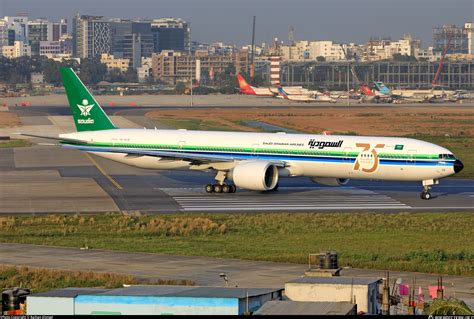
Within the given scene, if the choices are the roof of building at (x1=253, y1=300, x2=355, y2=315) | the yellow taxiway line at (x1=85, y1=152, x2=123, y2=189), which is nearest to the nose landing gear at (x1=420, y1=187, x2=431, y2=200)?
the yellow taxiway line at (x1=85, y1=152, x2=123, y2=189)

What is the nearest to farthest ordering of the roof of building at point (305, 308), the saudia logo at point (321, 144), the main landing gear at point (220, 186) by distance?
the roof of building at point (305, 308), the saudia logo at point (321, 144), the main landing gear at point (220, 186)

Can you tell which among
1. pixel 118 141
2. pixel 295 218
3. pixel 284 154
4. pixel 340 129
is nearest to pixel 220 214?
pixel 295 218

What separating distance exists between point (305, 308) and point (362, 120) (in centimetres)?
12402

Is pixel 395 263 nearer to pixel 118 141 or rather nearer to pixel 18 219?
pixel 18 219

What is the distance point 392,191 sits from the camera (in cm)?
6875

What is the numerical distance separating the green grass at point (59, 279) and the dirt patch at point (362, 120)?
3262 inches

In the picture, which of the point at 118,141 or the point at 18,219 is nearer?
the point at 18,219

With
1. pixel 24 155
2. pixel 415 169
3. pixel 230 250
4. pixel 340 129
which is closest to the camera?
pixel 230 250

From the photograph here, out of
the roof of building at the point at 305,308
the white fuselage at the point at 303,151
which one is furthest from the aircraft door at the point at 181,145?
the roof of building at the point at 305,308

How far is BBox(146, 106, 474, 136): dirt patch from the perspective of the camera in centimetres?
12594

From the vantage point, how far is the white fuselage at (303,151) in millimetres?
62312

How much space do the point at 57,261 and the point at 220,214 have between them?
627 inches

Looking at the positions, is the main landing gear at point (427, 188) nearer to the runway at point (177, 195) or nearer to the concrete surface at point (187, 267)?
the runway at point (177, 195)

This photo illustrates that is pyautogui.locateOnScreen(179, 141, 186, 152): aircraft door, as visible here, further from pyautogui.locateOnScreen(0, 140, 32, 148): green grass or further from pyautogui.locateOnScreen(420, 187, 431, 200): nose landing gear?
pyautogui.locateOnScreen(0, 140, 32, 148): green grass
